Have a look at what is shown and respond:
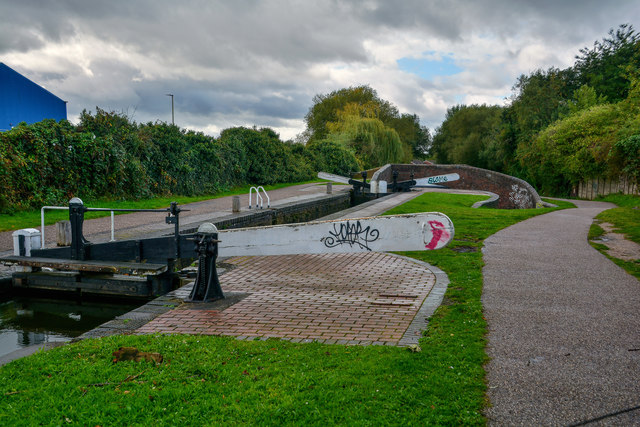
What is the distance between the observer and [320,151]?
3731 cm

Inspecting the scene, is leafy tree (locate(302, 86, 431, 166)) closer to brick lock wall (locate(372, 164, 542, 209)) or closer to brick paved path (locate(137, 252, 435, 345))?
brick lock wall (locate(372, 164, 542, 209))

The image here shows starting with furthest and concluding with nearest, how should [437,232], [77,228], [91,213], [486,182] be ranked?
[486,182]
[91,213]
[77,228]
[437,232]

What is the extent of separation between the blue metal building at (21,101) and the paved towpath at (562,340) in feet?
69.6

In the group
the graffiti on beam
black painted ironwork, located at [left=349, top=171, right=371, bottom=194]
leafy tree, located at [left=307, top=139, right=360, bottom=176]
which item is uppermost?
leafy tree, located at [left=307, top=139, right=360, bottom=176]

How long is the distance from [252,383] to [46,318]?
14.9 feet

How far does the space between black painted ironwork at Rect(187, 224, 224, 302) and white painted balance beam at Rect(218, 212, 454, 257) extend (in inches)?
17.4

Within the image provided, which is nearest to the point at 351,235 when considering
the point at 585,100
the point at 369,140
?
the point at 585,100

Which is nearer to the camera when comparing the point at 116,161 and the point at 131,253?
the point at 131,253

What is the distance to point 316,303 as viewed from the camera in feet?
19.4

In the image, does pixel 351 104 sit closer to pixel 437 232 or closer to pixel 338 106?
pixel 338 106

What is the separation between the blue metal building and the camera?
21.0 meters

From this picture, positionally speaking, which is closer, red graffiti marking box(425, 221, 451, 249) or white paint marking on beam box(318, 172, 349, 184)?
red graffiti marking box(425, 221, 451, 249)

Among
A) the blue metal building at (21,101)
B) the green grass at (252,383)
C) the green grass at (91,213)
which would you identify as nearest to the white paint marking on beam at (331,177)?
the green grass at (91,213)

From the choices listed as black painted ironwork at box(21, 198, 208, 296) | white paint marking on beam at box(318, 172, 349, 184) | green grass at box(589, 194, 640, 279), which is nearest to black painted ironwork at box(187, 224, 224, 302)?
black painted ironwork at box(21, 198, 208, 296)
